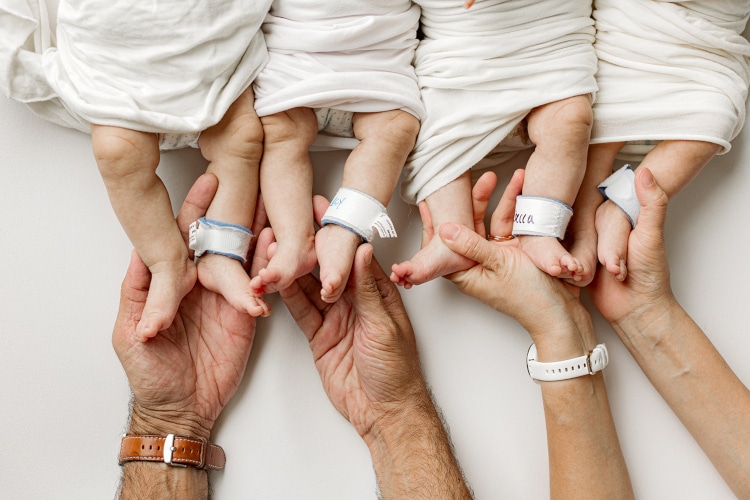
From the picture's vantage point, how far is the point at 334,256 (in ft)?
3.65

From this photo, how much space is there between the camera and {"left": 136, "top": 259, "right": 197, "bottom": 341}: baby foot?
1.11m

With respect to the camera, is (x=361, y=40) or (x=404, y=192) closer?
(x=361, y=40)

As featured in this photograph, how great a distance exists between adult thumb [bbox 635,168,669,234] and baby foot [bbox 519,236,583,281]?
0.53ft

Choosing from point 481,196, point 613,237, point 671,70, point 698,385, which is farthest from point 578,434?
point 671,70

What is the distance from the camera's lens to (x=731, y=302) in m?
1.33

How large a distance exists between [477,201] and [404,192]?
15 centimetres

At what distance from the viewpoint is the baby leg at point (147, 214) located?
1.08 m

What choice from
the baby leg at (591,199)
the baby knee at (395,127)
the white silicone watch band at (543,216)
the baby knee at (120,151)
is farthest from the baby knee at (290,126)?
the baby leg at (591,199)

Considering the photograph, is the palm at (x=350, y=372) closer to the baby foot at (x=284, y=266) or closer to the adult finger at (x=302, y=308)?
the adult finger at (x=302, y=308)

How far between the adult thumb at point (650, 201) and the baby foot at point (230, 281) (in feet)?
2.31

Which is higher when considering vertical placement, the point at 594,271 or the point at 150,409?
the point at 594,271

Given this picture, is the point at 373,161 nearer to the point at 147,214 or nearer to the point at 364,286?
the point at 364,286

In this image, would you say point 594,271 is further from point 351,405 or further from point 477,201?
point 351,405

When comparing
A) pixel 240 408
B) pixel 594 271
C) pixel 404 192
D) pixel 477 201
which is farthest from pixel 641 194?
pixel 240 408
